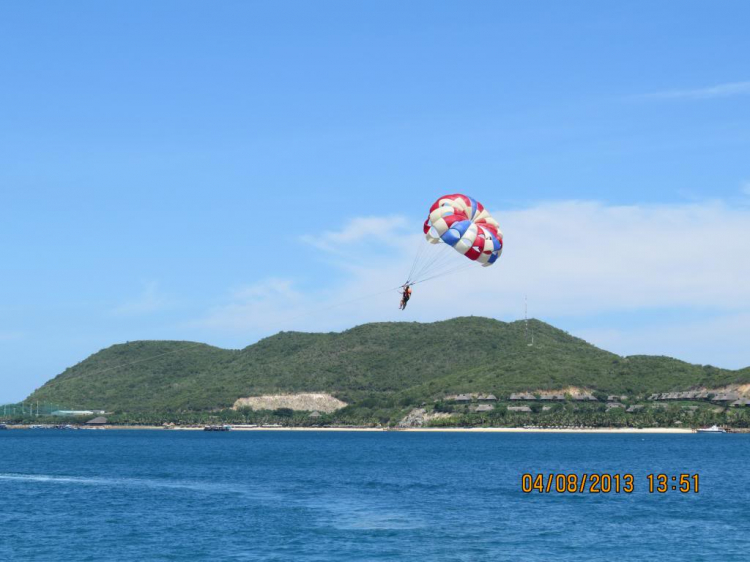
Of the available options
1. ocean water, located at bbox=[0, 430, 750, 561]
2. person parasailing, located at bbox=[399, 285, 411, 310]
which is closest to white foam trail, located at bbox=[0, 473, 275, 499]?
ocean water, located at bbox=[0, 430, 750, 561]

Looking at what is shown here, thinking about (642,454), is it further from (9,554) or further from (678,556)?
(9,554)

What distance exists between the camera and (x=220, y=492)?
100375 mm

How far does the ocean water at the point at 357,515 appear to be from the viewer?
211 feet

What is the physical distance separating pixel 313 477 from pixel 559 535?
5146 cm

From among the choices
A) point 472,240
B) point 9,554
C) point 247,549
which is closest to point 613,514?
point 472,240
